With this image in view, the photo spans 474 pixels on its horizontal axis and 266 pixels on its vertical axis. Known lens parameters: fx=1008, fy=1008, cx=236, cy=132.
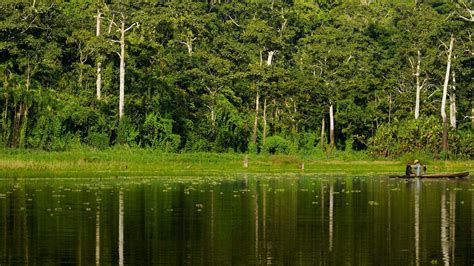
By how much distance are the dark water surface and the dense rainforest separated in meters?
23.4

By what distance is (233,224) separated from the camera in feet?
105

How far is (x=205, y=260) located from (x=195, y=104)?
59601 millimetres

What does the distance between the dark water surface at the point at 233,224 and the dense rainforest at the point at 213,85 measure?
920 inches

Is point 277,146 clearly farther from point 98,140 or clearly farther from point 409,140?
point 98,140

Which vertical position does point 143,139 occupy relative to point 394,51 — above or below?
below

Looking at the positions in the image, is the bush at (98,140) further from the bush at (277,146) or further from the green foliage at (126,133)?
the bush at (277,146)

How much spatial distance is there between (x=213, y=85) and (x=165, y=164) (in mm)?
18503

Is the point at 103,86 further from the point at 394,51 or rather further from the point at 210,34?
the point at 394,51

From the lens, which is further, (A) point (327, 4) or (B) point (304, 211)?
(A) point (327, 4)

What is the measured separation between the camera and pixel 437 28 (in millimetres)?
84812

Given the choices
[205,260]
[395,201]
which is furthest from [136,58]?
[205,260]

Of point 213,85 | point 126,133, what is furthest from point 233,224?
point 213,85

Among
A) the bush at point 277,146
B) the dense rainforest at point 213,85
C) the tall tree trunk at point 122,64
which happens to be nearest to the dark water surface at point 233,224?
the tall tree trunk at point 122,64

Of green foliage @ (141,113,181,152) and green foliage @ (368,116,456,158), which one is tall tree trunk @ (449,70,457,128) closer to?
green foliage @ (368,116,456,158)
